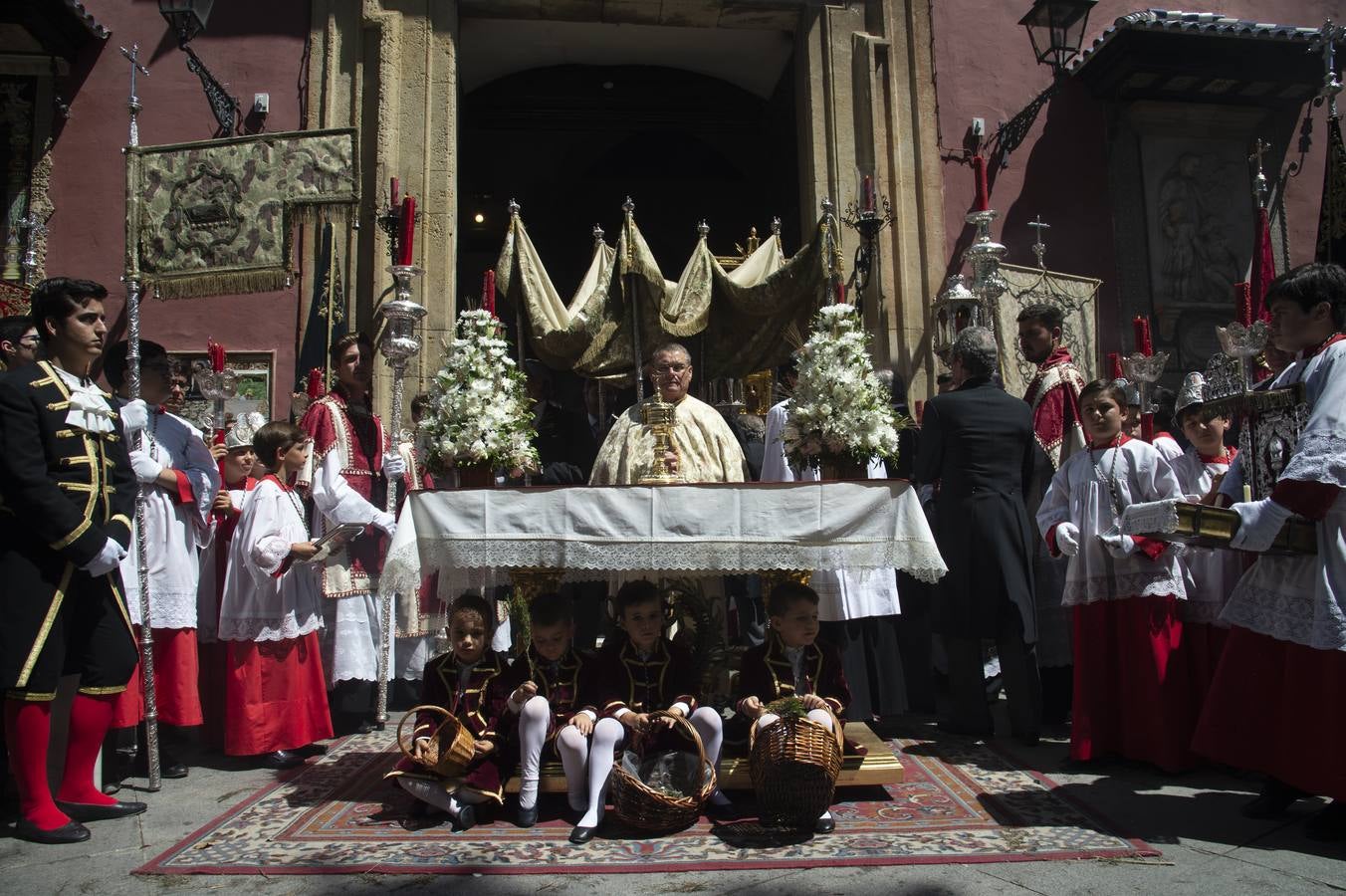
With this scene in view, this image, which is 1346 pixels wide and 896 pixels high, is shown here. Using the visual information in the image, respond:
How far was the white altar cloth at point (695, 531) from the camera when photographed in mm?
4477

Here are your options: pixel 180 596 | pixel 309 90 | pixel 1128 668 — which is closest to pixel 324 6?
pixel 309 90

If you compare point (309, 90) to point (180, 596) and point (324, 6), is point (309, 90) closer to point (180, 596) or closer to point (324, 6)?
point (324, 6)

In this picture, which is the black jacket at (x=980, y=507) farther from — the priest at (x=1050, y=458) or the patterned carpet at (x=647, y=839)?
the patterned carpet at (x=647, y=839)

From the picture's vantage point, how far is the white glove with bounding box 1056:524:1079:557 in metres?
5.05

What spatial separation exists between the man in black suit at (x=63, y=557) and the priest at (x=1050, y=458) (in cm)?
474

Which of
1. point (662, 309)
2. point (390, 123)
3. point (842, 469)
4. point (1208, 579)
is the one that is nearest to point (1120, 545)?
point (1208, 579)

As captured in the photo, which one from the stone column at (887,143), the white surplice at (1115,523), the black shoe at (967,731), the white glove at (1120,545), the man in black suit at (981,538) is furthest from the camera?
the stone column at (887,143)

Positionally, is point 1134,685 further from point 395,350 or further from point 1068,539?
point 395,350

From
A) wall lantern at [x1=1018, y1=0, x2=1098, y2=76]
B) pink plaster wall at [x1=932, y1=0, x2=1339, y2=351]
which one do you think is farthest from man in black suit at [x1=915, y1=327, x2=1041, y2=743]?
wall lantern at [x1=1018, y1=0, x2=1098, y2=76]

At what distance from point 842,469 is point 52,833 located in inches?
143

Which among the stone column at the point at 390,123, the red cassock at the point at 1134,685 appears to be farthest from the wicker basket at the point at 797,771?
the stone column at the point at 390,123

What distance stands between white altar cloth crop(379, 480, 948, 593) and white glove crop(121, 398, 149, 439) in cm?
141

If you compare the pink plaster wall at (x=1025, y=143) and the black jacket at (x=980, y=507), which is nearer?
the black jacket at (x=980, y=507)

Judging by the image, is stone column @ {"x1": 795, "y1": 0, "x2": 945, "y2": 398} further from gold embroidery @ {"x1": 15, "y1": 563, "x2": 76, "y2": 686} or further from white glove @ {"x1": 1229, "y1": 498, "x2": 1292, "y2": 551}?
gold embroidery @ {"x1": 15, "y1": 563, "x2": 76, "y2": 686}
